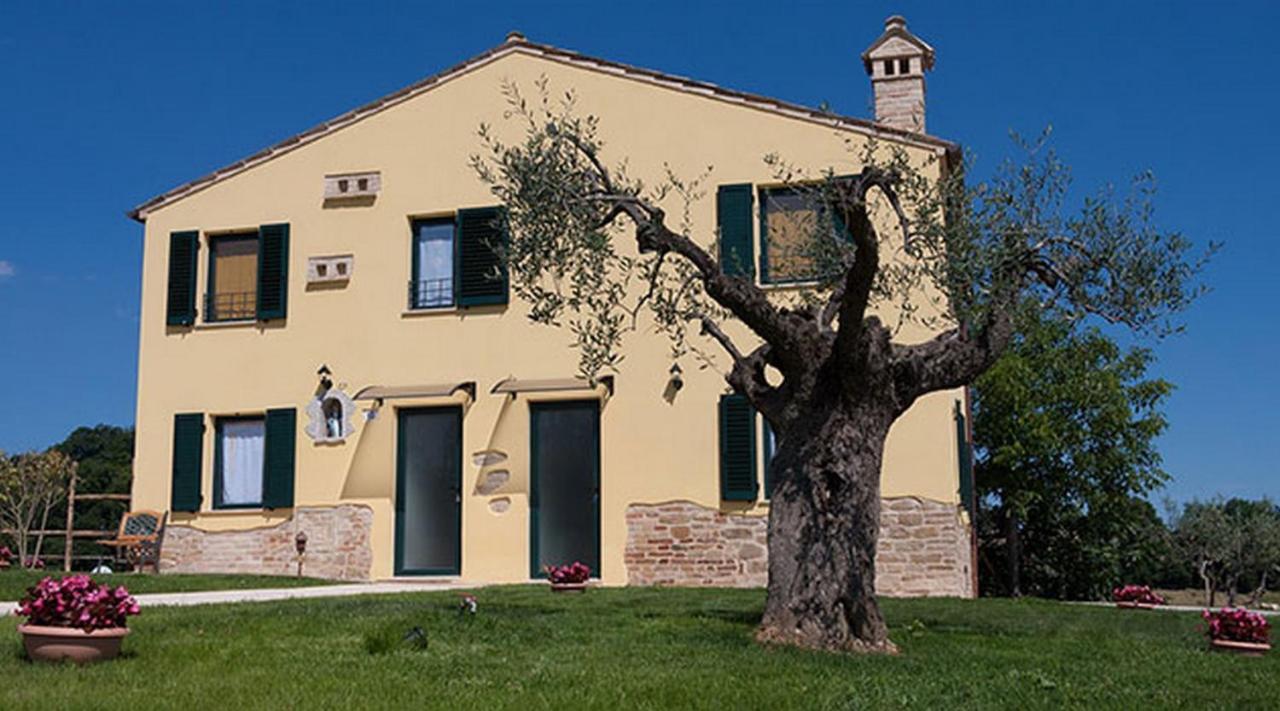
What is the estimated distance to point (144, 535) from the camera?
58.5ft

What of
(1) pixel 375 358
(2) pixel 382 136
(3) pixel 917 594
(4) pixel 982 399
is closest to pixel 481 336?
(1) pixel 375 358

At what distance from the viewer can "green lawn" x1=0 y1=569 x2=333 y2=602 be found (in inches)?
521

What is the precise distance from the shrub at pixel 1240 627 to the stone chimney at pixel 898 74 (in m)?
8.76

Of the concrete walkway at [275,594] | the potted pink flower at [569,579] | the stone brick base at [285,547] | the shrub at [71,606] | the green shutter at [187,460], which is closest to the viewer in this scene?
the shrub at [71,606]

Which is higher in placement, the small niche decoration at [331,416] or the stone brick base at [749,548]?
the small niche decoration at [331,416]

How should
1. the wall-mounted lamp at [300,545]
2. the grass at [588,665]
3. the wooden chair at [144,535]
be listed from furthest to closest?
the wooden chair at [144,535], the wall-mounted lamp at [300,545], the grass at [588,665]

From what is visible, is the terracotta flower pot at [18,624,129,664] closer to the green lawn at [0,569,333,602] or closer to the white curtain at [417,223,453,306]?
the green lawn at [0,569,333,602]

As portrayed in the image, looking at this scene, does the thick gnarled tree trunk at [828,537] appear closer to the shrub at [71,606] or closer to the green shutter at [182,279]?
the shrub at [71,606]

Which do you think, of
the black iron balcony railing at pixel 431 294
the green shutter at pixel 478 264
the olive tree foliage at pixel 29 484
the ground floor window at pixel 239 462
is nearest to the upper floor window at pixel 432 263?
the black iron balcony railing at pixel 431 294

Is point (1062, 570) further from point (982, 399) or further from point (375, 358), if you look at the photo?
point (375, 358)

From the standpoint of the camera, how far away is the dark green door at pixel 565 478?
1703cm

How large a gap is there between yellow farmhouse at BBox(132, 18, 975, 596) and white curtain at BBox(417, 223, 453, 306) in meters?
0.03

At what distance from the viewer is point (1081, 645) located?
10.4 meters

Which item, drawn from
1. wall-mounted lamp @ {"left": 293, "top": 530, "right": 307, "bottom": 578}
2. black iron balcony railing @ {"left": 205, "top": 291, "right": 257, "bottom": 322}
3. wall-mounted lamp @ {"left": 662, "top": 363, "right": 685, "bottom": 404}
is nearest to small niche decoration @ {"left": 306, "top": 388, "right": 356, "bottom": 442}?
wall-mounted lamp @ {"left": 293, "top": 530, "right": 307, "bottom": 578}
